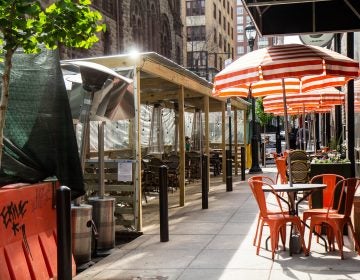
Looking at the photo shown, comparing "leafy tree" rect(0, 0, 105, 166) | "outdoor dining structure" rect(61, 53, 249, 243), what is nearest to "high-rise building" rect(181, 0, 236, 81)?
"outdoor dining structure" rect(61, 53, 249, 243)

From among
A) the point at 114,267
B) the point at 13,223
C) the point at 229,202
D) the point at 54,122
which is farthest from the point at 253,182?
the point at 229,202

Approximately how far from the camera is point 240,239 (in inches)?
317

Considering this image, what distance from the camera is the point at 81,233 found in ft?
23.3

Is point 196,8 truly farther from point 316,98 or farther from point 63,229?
point 63,229

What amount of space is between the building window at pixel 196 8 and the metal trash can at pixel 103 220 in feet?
179

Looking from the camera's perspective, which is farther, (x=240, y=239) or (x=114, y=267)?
(x=240, y=239)

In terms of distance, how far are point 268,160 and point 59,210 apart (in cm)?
2725

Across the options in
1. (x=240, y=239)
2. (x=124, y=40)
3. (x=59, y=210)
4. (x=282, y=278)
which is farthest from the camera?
(x=124, y=40)

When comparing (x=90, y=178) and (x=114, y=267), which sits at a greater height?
(x=90, y=178)

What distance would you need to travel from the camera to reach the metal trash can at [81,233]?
706 cm

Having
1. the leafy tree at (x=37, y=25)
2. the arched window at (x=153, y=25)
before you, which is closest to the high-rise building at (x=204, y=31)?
the arched window at (x=153, y=25)

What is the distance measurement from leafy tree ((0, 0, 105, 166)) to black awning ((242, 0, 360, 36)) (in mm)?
4443

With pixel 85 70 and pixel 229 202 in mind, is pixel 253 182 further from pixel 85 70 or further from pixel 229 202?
pixel 229 202

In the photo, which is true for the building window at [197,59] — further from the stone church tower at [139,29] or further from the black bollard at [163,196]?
the black bollard at [163,196]
